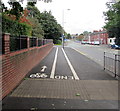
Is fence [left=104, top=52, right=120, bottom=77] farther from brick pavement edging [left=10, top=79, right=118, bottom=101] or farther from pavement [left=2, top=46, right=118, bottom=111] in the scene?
pavement [left=2, top=46, right=118, bottom=111]

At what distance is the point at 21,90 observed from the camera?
21.6 feet

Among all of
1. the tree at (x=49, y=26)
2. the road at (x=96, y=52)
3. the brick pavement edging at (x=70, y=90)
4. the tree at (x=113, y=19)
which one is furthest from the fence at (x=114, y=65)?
the tree at (x=49, y=26)

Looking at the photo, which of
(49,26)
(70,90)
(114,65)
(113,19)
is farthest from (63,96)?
(49,26)

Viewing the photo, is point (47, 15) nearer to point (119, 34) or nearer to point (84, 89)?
point (119, 34)

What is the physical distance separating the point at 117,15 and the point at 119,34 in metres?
8.22

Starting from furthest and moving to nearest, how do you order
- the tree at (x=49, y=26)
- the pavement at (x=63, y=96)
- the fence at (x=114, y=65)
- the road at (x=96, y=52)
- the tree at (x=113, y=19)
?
the tree at (x=49, y=26) → the tree at (x=113, y=19) → the road at (x=96, y=52) → the fence at (x=114, y=65) → the pavement at (x=63, y=96)

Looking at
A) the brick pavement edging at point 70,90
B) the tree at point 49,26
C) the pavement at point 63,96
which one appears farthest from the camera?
the tree at point 49,26

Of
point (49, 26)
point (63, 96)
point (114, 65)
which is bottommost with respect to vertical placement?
point (63, 96)

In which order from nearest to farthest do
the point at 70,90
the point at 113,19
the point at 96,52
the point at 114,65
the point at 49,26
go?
the point at 70,90 → the point at 114,65 → the point at 96,52 → the point at 113,19 → the point at 49,26

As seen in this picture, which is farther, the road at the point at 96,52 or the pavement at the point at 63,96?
the road at the point at 96,52

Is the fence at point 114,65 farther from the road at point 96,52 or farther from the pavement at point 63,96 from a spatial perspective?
the road at point 96,52

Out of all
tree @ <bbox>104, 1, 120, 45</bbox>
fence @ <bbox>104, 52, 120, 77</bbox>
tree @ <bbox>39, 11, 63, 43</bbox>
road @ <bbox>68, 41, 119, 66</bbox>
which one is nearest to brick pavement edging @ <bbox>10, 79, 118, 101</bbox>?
fence @ <bbox>104, 52, 120, 77</bbox>

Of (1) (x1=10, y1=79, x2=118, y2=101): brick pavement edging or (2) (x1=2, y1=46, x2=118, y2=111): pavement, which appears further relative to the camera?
(1) (x1=10, y1=79, x2=118, y2=101): brick pavement edging

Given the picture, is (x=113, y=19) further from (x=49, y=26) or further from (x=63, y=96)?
(x=63, y=96)
